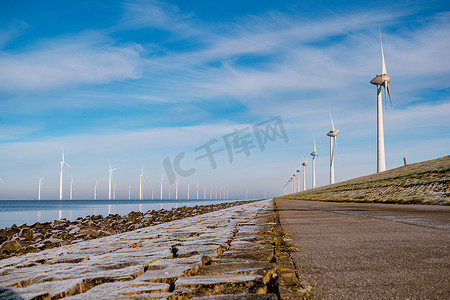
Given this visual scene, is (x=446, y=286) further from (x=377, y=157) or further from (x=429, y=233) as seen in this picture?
(x=377, y=157)

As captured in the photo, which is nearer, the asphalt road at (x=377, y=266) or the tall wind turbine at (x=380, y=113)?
the asphalt road at (x=377, y=266)

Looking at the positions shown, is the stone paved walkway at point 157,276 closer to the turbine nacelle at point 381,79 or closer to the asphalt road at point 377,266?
the asphalt road at point 377,266

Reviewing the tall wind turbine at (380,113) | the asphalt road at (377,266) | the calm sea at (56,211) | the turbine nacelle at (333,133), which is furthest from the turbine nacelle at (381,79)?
the asphalt road at (377,266)

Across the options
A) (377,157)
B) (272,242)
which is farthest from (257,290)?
(377,157)

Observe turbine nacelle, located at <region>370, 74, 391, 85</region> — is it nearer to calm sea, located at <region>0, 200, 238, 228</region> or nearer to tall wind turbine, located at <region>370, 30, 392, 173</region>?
tall wind turbine, located at <region>370, 30, 392, 173</region>

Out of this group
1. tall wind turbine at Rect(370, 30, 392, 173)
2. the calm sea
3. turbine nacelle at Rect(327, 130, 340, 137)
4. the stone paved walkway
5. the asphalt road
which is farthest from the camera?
turbine nacelle at Rect(327, 130, 340, 137)

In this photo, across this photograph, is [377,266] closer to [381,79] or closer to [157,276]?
[157,276]

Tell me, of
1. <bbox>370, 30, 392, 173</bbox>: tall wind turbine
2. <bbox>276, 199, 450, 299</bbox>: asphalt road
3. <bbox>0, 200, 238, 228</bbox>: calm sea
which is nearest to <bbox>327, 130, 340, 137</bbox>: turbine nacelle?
→ <bbox>370, 30, 392, 173</bbox>: tall wind turbine

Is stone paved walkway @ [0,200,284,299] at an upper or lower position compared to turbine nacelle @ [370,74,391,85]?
lower

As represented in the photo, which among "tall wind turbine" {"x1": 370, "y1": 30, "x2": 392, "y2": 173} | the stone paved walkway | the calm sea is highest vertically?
"tall wind turbine" {"x1": 370, "y1": 30, "x2": 392, "y2": 173}

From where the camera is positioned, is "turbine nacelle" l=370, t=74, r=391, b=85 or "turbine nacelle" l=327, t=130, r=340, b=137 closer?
"turbine nacelle" l=370, t=74, r=391, b=85

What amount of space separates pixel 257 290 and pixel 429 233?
351cm

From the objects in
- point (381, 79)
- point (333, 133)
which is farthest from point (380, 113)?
point (333, 133)

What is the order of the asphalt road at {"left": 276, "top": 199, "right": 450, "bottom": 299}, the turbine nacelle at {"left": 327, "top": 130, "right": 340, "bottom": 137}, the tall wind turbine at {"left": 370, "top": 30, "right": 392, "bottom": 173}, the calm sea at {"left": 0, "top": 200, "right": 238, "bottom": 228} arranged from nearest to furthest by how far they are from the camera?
the asphalt road at {"left": 276, "top": 199, "right": 450, "bottom": 299} → the calm sea at {"left": 0, "top": 200, "right": 238, "bottom": 228} → the tall wind turbine at {"left": 370, "top": 30, "right": 392, "bottom": 173} → the turbine nacelle at {"left": 327, "top": 130, "right": 340, "bottom": 137}
